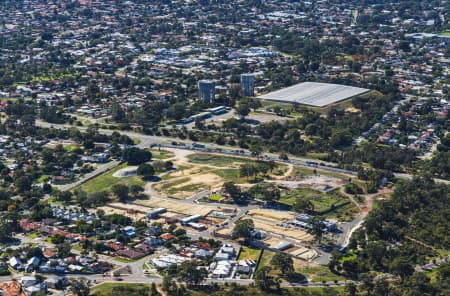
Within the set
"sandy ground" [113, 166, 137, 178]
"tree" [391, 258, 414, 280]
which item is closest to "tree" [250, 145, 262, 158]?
"sandy ground" [113, 166, 137, 178]

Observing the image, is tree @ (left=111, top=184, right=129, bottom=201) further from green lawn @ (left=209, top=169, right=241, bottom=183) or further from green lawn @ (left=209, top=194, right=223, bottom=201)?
green lawn @ (left=209, top=169, right=241, bottom=183)

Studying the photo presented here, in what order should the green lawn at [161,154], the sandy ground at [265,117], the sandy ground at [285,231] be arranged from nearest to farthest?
the sandy ground at [285,231]
the green lawn at [161,154]
the sandy ground at [265,117]

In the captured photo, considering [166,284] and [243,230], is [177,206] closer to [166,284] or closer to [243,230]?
[243,230]

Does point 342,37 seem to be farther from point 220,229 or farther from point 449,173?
point 220,229

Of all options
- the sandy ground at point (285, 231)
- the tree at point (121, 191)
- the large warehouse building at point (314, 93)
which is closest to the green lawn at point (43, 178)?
the tree at point (121, 191)

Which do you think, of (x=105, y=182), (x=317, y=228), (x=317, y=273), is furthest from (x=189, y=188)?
(x=317, y=273)

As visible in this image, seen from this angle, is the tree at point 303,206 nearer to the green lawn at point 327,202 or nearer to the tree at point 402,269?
the green lawn at point 327,202

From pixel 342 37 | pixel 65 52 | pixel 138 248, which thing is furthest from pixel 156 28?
pixel 138 248
